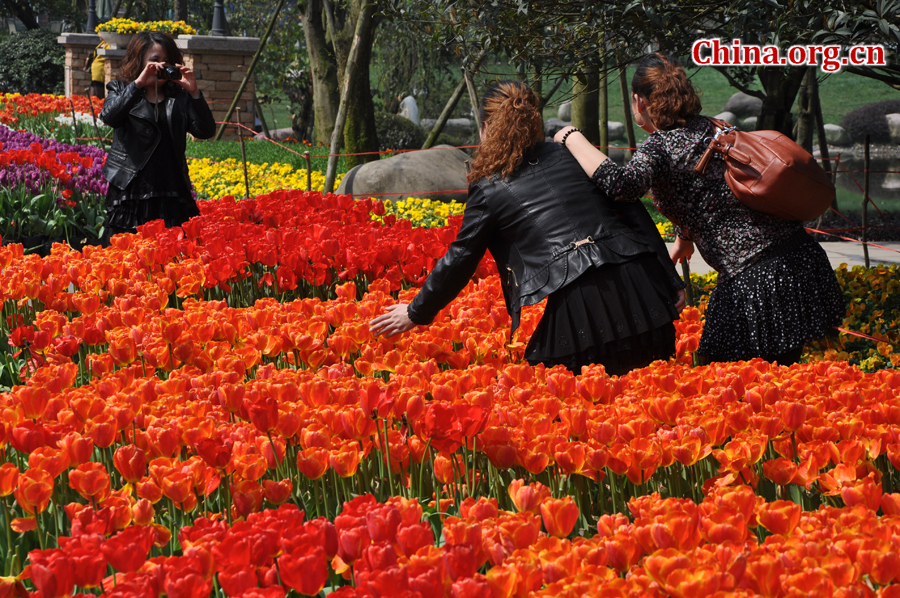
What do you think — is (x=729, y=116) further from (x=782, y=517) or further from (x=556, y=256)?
(x=782, y=517)

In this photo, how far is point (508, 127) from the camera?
292cm

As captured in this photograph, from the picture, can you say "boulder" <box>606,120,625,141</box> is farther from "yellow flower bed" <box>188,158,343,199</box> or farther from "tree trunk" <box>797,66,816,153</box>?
"tree trunk" <box>797,66,816,153</box>

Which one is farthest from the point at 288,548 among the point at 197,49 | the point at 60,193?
the point at 197,49

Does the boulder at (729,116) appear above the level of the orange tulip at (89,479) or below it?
above

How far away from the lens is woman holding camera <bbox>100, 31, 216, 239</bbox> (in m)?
4.95

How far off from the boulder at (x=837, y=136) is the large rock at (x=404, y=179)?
62.8 feet

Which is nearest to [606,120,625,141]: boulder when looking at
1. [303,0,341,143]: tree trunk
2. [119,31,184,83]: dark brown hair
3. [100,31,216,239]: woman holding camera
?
[303,0,341,143]: tree trunk

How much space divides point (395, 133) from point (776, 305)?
15.5m

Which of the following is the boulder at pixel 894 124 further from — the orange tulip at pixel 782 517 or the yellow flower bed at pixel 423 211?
the orange tulip at pixel 782 517

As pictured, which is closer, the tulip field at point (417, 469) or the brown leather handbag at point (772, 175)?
the tulip field at point (417, 469)

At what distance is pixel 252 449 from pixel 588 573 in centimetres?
76

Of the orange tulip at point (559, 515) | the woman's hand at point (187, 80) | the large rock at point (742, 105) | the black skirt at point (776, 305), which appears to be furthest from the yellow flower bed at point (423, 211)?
the large rock at point (742, 105)

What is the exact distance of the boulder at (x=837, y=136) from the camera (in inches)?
995

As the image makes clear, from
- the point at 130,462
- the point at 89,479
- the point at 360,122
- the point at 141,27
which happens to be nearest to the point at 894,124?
the point at 360,122
